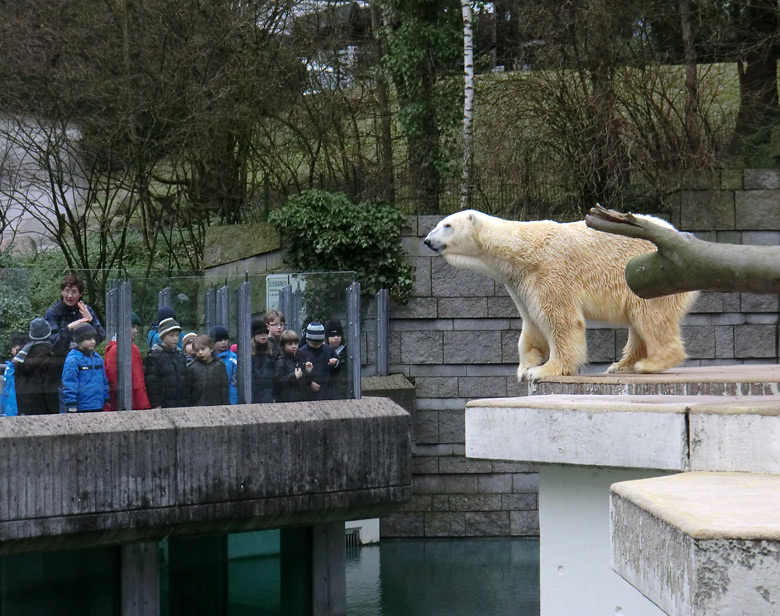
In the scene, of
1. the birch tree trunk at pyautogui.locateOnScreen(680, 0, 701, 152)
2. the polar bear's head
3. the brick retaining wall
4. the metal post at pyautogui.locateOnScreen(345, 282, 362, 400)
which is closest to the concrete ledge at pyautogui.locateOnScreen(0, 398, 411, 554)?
the metal post at pyautogui.locateOnScreen(345, 282, 362, 400)

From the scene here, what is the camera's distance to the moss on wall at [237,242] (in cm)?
1308

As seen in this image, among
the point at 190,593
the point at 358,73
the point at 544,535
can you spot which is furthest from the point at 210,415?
the point at 358,73

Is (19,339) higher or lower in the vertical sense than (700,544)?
higher

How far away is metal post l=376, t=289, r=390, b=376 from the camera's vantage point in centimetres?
1239

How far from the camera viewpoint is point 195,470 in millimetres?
7973

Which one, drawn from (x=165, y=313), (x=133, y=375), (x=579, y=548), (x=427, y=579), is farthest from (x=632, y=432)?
(x=427, y=579)

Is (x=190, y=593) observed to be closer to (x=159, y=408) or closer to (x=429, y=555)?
(x=159, y=408)

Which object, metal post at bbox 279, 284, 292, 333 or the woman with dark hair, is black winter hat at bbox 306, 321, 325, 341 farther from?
the woman with dark hair

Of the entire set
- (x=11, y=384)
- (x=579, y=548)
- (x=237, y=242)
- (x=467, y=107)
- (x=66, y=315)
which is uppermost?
(x=467, y=107)

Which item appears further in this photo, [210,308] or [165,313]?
[210,308]

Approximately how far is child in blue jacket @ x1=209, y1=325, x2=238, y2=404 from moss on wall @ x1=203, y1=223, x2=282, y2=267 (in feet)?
13.6

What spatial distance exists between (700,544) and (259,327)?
7.90 m

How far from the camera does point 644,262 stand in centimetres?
258

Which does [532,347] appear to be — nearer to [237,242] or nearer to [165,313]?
[165,313]
